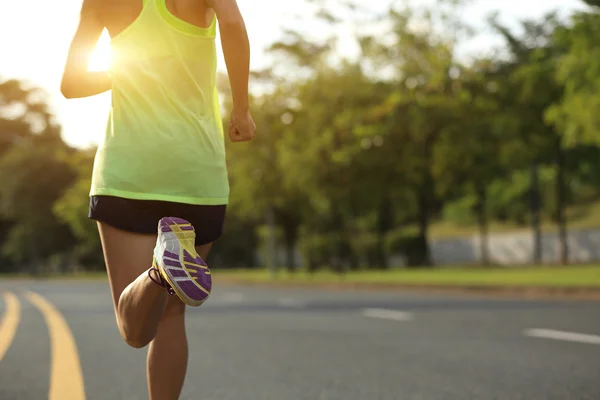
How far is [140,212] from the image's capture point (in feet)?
Answer: 11.9

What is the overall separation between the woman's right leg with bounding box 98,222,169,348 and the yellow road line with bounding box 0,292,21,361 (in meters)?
5.61

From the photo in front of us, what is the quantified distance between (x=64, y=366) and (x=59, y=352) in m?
1.38

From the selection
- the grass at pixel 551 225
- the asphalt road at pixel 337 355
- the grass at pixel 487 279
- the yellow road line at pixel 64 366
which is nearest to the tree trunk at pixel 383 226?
the grass at pixel 487 279

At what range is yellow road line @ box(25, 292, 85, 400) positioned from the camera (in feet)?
21.2

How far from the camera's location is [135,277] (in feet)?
12.0

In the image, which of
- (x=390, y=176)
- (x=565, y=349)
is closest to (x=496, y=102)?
(x=390, y=176)

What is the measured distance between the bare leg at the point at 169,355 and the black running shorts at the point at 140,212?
16 centimetres

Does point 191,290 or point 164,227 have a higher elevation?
point 164,227

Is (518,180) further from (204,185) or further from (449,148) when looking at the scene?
(204,185)

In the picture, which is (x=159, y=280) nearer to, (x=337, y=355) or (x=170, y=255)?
(x=170, y=255)

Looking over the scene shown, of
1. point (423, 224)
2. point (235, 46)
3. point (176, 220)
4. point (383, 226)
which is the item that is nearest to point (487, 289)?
point (235, 46)

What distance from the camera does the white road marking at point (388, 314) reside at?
13289 mm

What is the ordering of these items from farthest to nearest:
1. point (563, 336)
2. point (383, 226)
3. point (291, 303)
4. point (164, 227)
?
1. point (383, 226)
2. point (291, 303)
3. point (563, 336)
4. point (164, 227)

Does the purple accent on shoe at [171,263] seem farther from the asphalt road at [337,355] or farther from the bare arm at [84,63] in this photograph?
the asphalt road at [337,355]
